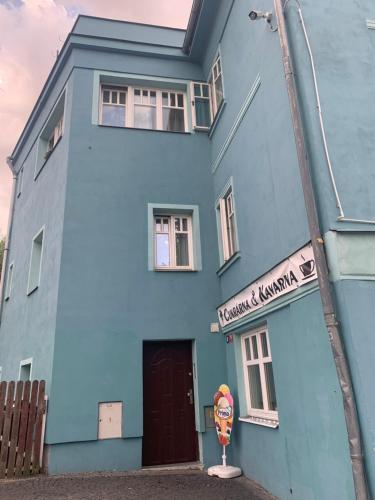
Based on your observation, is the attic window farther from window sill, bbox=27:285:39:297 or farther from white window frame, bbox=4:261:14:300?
window sill, bbox=27:285:39:297

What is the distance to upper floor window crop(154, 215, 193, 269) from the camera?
945 cm

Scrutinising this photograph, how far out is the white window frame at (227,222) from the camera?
28.8 ft

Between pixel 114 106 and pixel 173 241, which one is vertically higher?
pixel 114 106

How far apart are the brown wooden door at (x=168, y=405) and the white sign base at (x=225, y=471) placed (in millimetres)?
936

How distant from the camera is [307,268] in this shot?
17.0 ft

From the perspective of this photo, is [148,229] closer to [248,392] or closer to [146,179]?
[146,179]

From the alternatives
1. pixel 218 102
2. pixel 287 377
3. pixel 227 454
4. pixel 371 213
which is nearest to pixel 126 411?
pixel 227 454

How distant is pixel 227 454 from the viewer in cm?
808

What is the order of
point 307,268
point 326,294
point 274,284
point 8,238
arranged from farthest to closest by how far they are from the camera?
point 8,238 < point 274,284 < point 307,268 < point 326,294

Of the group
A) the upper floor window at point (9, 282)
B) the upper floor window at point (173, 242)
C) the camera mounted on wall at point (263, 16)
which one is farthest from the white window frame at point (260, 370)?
the upper floor window at point (9, 282)

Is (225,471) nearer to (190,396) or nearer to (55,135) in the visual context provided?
(190,396)

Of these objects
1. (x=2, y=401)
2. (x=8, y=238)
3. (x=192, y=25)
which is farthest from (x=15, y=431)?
(x=192, y=25)

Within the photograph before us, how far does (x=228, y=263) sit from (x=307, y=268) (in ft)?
11.1

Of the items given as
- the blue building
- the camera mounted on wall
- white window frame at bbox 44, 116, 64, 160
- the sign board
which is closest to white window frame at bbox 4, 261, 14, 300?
the blue building
